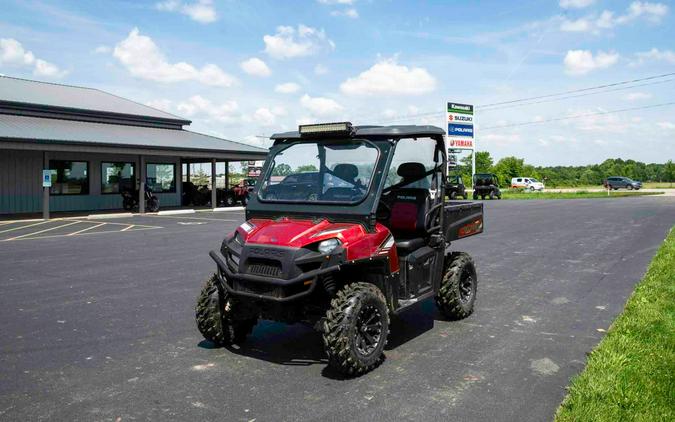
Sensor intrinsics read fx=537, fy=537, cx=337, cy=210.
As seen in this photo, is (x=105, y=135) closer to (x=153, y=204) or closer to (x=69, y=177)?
(x=69, y=177)

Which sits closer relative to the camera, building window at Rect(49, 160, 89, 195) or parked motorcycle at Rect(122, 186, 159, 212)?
building window at Rect(49, 160, 89, 195)

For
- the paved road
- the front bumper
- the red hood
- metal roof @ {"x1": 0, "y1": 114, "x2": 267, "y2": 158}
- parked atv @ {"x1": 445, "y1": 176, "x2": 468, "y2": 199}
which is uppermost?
metal roof @ {"x1": 0, "y1": 114, "x2": 267, "y2": 158}

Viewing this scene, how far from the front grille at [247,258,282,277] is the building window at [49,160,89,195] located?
23.2m

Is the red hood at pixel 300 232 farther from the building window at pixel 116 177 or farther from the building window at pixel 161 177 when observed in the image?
the building window at pixel 161 177


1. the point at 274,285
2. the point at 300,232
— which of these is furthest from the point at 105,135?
the point at 274,285

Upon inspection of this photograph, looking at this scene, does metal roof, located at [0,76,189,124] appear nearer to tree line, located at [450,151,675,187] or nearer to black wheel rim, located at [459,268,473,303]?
black wheel rim, located at [459,268,473,303]

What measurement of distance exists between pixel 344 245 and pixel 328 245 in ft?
0.44

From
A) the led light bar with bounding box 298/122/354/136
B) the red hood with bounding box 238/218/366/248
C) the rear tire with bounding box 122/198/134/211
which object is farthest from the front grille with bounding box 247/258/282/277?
the rear tire with bounding box 122/198/134/211

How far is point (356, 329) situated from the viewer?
14.7 feet

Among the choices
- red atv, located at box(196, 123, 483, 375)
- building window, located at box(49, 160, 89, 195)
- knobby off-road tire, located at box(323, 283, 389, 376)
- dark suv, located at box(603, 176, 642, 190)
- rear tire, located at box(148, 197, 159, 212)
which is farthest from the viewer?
dark suv, located at box(603, 176, 642, 190)

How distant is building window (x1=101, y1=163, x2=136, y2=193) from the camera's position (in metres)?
26.4

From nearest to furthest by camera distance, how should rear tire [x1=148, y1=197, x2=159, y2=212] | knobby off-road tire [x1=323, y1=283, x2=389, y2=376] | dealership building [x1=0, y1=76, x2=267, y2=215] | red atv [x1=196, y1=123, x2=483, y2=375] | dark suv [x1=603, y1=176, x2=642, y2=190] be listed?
knobby off-road tire [x1=323, y1=283, x2=389, y2=376]
red atv [x1=196, y1=123, x2=483, y2=375]
dealership building [x1=0, y1=76, x2=267, y2=215]
rear tire [x1=148, y1=197, x2=159, y2=212]
dark suv [x1=603, y1=176, x2=642, y2=190]

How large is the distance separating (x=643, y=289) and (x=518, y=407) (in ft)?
16.0

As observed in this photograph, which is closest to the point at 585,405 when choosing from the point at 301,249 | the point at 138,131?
the point at 301,249
